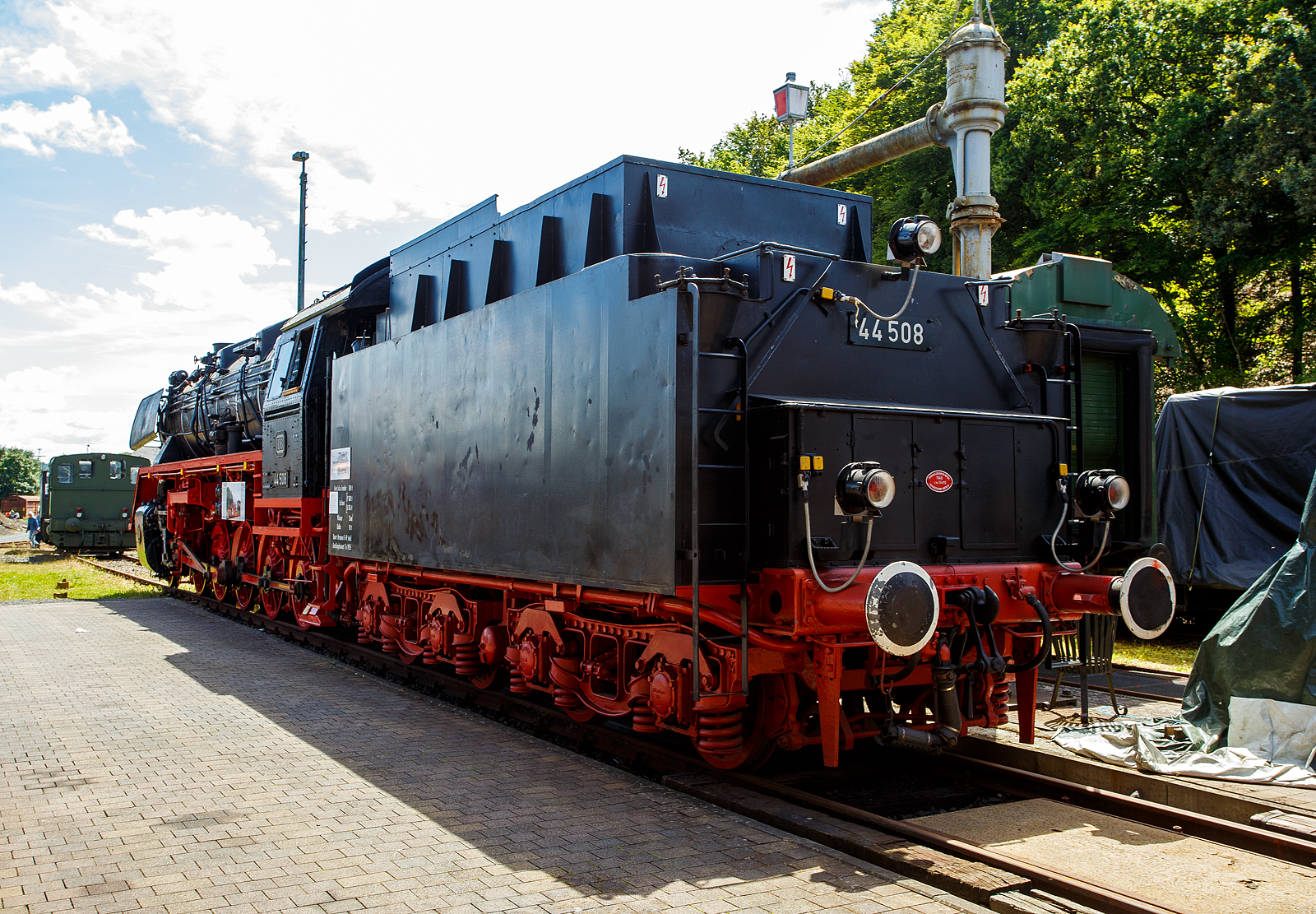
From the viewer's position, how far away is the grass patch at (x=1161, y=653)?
969 cm

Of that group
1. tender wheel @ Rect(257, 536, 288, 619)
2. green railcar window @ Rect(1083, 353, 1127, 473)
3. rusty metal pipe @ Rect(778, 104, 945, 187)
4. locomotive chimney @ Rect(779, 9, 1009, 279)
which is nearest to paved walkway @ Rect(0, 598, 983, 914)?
tender wheel @ Rect(257, 536, 288, 619)

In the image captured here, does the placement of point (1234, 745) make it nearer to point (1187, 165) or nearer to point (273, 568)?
point (273, 568)

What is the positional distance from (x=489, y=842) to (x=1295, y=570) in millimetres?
5370

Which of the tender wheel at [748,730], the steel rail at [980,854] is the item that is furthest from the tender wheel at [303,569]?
the steel rail at [980,854]

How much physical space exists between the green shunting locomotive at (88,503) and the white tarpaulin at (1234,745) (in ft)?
93.3

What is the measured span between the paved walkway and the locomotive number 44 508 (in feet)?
9.32

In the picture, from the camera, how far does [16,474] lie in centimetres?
10656

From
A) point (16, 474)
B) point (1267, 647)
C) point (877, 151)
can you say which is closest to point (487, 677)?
point (1267, 647)

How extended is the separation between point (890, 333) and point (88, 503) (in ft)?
95.4

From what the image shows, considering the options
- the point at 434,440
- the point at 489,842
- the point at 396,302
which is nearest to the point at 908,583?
the point at 489,842

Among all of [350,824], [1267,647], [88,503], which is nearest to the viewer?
[350,824]

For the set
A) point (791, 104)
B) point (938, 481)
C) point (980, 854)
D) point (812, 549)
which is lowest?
point (980, 854)

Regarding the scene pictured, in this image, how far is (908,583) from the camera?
4676 millimetres

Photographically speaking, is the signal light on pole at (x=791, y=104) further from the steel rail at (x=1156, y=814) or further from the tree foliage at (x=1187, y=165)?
the steel rail at (x=1156, y=814)
